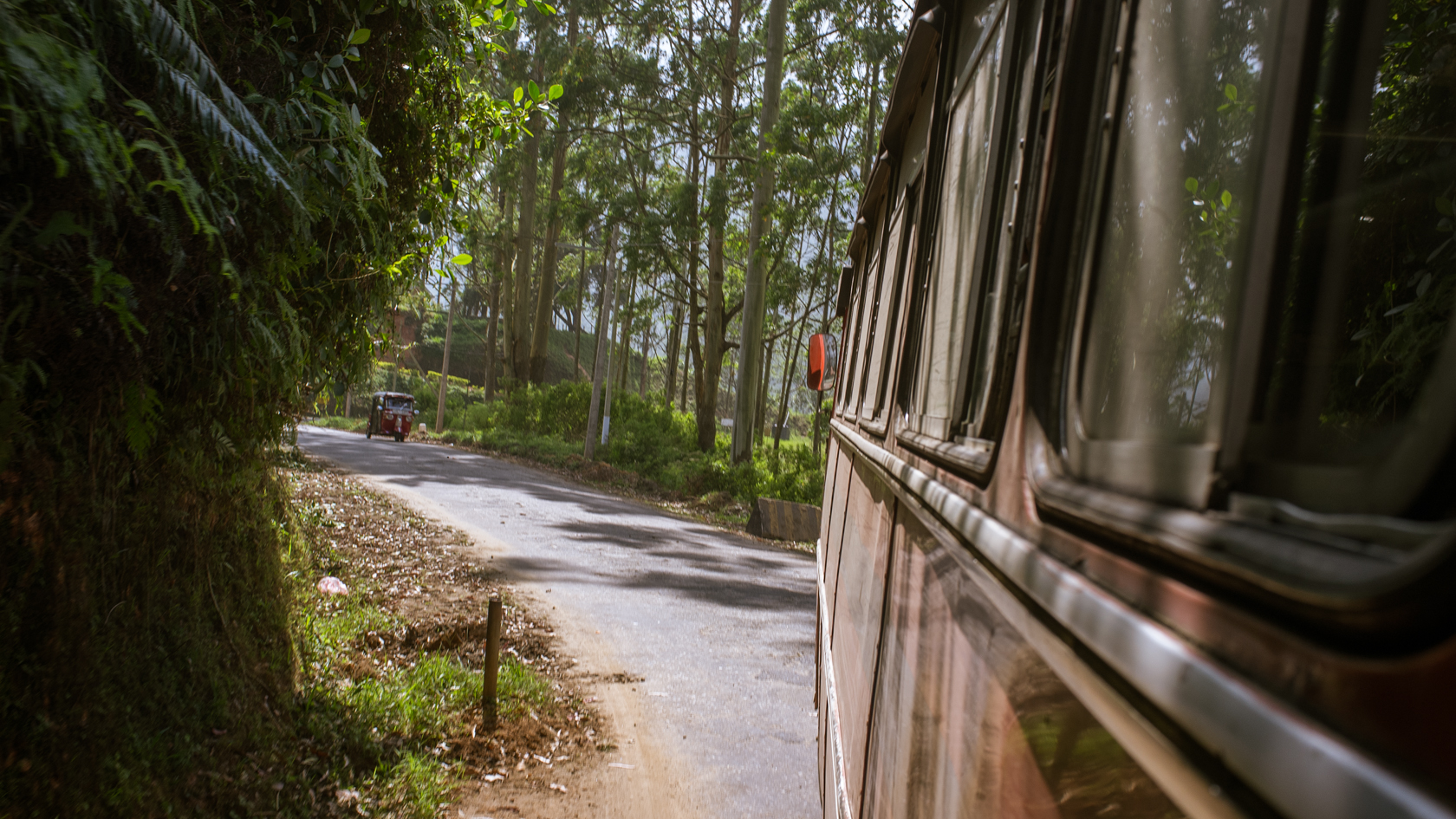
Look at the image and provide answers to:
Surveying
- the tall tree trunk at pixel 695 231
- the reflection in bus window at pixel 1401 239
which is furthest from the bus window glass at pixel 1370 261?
the tall tree trunk at pixel 695 231

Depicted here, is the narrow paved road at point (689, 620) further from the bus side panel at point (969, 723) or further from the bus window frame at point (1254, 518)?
the bus window frame at point (1254, 518)

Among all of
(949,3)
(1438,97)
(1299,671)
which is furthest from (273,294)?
(1299,671)

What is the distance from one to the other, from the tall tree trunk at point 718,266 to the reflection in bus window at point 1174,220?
2216 cm

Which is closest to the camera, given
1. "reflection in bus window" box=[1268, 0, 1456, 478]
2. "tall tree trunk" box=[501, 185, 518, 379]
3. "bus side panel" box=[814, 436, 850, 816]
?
"reflection in bus window" box=[1268, 0, 1456, 478]

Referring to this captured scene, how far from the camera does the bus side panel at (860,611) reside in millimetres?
2561

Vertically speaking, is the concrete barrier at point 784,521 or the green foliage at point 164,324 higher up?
the green foliage at point 164,324

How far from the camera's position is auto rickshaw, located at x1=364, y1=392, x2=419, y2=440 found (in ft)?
103

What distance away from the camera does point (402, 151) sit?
481cm

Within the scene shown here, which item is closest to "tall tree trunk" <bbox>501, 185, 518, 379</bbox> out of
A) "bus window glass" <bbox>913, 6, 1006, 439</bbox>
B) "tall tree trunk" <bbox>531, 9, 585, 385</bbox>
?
"tall tree trunk" <bbox>531, 9, 585, 385</bbox>

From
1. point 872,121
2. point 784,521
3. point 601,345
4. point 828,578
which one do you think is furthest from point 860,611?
point 601,345

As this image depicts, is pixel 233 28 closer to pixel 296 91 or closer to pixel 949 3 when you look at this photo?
pixel 296 91

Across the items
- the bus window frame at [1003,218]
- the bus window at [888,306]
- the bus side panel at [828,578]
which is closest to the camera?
the bus window frame at [1003,218]

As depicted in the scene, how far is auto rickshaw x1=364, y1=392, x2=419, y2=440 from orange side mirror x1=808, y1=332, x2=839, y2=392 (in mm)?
26513

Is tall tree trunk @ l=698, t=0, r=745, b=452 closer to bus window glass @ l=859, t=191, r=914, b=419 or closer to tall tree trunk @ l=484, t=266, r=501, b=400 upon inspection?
tall tree trunk @ l=484, t=266, r=501, b=400
